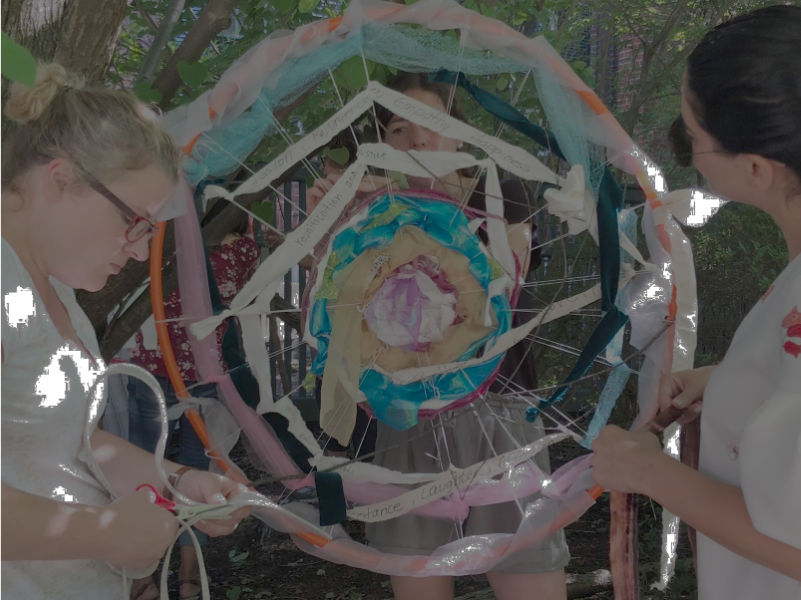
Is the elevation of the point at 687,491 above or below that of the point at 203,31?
below

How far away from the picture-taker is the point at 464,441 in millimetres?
1878

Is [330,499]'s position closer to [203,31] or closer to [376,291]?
[376,291]

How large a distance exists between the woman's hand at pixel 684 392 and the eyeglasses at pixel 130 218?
907 mm

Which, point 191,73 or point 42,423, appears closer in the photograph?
point 42,423

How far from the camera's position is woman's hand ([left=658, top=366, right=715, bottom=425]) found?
4.86ft

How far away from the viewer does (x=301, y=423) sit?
1.75 m

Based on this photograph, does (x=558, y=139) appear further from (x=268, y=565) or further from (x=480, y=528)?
(x=268, y=565)

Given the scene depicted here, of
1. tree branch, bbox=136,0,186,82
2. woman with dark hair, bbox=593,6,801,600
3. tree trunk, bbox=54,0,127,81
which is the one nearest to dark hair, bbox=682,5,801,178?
woman with dark hair, bbox=593,6,801,600

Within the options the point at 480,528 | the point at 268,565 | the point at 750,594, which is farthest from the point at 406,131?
the point at 268,565

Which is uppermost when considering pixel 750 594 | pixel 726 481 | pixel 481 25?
pixel 481 25

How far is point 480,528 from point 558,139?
82cm

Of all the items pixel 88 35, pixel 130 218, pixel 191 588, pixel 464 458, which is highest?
pixel 88 35

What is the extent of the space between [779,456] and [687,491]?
0.15m

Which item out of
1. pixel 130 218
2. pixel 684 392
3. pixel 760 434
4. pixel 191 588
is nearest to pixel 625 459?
pixel 760 434
